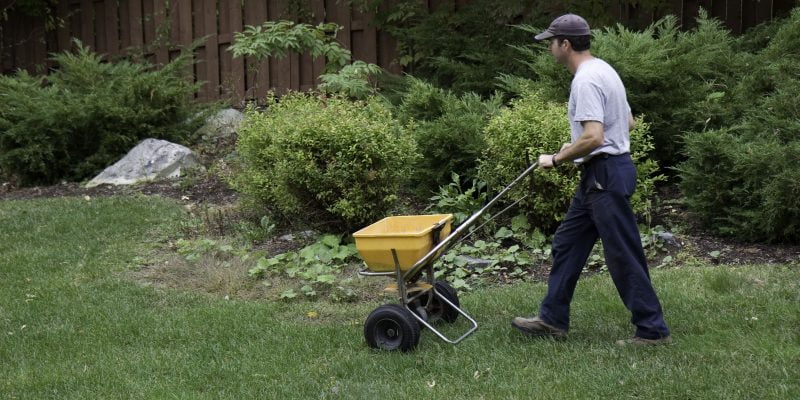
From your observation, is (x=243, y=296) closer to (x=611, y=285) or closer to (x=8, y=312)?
(x=8, y=312)

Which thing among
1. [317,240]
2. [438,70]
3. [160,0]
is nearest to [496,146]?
[317,240]

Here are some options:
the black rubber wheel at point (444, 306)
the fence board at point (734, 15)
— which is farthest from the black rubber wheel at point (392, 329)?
the fence board at point (734, 15)

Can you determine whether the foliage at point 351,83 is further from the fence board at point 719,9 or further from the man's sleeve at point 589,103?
the man's sleeve at point 589,103

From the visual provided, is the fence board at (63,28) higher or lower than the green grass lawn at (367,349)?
higher

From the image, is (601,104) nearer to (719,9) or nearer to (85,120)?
(719,9)

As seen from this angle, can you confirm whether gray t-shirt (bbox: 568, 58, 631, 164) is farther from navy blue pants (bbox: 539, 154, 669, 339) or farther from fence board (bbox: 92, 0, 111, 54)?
fence board (bbox: 92, 0, 111, 54)

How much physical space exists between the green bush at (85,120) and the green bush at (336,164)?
4.26m

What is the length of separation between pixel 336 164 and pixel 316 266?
2.91 feet

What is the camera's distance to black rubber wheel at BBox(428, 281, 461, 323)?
223 inches

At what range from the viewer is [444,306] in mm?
5695

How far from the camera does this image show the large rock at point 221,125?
12.5 metres

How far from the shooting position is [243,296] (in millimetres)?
6723

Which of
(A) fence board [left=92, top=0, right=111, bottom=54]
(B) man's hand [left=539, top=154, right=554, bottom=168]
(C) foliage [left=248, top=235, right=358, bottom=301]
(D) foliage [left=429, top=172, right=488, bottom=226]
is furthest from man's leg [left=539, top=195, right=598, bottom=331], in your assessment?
(A) fence board [left=92, top=0, right=111, bottom=54]

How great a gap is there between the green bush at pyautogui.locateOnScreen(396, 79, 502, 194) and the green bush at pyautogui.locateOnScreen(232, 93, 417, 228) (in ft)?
1.70
